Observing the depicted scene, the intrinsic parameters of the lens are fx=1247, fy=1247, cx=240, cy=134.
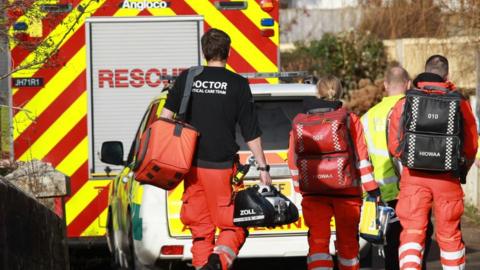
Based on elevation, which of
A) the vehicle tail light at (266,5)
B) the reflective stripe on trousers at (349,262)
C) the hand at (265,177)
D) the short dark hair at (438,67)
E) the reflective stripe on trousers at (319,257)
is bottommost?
the reflective stripe on trousers at (349,262)

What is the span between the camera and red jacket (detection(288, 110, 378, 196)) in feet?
28.1

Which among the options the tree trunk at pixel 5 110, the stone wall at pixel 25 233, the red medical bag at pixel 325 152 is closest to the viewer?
the stone wall at pixel 25 233

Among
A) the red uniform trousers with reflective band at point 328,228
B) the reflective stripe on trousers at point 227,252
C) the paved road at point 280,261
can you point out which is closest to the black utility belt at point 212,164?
the reflective stripe on trousers at point 227,252

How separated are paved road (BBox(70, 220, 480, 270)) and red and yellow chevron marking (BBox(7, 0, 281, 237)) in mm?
797

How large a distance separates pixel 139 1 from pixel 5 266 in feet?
18.6

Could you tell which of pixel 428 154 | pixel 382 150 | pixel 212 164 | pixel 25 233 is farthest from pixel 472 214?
pixel 25 233

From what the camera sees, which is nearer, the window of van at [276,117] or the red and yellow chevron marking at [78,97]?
the window of van at [276,117]

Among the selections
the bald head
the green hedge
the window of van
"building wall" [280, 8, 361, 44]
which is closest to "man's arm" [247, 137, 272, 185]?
the window of van

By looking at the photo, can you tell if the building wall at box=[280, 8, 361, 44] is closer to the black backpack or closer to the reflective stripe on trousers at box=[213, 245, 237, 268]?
the black backpack

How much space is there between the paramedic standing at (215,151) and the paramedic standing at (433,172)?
45.0 inches

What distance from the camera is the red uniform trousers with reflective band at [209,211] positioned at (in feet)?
25.7

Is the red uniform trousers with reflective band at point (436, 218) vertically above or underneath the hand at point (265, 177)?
underneath

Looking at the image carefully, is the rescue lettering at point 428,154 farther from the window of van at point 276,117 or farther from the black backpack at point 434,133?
the window of van at point 276,117

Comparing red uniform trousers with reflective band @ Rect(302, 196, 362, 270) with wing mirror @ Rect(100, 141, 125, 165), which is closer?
red uniform trousers with reflective band @ Rect(302, 196, 362, 270)
